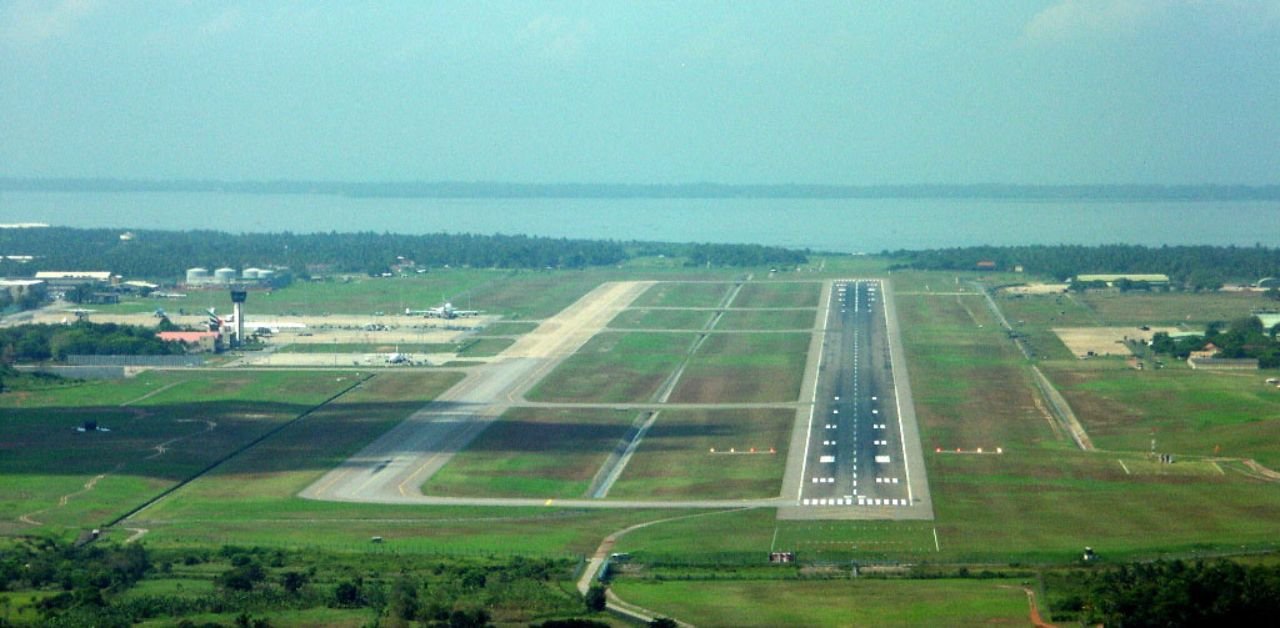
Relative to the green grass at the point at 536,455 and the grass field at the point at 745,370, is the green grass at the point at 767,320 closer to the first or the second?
the grass field at the point at 745,370

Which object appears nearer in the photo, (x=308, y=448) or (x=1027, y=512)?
(x=1027, y=512)

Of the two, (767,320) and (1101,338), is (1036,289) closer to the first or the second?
(767,320)

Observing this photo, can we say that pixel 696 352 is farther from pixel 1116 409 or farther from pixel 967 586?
pixel 967 586

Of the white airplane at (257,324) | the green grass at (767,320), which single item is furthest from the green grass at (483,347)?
the green grass at (767,320)

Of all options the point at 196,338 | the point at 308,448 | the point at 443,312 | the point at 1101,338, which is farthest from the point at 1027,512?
the point at 443,312

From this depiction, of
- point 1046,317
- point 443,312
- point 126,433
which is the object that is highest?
point 1046,317

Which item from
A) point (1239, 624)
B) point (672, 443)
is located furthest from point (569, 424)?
point (1239, 624)
